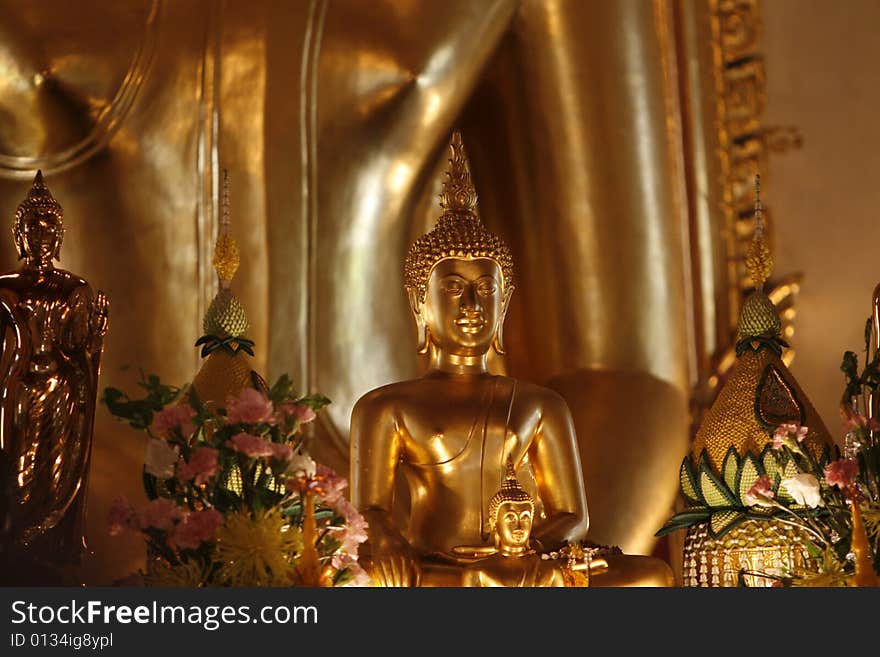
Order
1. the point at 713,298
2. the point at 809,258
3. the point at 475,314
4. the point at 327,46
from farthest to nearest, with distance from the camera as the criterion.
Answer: the point at 809,258
the point at 713,298
the point at 327,46
the point at 475,314

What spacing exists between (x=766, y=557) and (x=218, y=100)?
1227 mm

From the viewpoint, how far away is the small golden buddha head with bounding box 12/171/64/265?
234 cm

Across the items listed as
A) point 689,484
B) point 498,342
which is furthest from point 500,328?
point 689,484

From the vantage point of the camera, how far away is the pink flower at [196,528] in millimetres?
1985

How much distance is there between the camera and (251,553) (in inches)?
79.0

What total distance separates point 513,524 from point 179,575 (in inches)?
17.8

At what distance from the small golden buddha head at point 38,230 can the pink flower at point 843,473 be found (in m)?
0.99

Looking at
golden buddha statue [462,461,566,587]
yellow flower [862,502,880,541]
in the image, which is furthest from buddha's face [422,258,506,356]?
yellow flower [862,502,880,541]

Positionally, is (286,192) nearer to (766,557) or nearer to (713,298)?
(713,298)

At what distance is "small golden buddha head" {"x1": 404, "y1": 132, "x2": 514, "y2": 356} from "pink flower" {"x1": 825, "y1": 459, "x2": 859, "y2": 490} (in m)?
0.57

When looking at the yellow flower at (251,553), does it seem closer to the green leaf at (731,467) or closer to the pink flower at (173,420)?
Result: the pink flower at (173,420)

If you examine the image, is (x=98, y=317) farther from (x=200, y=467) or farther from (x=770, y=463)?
(x=770, y=463)

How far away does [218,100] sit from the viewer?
3.04 m

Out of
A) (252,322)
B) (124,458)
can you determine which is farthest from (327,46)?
(124,458)
